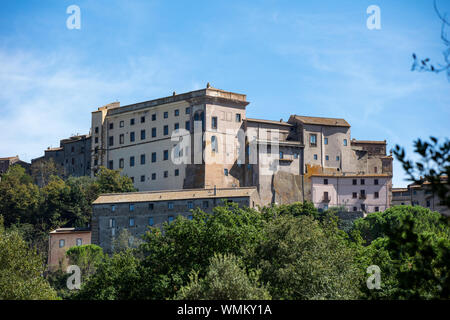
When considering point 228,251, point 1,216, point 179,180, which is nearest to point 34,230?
point 1,216

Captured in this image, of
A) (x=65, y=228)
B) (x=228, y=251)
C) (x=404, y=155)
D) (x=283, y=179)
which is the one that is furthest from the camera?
(x=283, y=179)

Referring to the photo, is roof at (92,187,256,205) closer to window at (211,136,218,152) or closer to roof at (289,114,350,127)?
window at (211,136,218,152)

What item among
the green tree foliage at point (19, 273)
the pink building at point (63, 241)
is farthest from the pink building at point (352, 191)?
the green tree foliage at point (19, 273)

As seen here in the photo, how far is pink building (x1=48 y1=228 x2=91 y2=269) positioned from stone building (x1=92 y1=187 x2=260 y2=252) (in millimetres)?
3088

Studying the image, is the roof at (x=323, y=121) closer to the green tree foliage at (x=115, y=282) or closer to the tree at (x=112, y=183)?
the tree at (x=112, y=183)

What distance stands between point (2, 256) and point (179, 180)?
4228cm

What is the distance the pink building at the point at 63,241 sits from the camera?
73.9 m

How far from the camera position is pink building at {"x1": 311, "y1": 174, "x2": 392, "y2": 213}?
8256 centimetres

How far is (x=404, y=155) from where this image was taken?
47.0 feet

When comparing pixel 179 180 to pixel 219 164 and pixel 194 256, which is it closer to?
pixel 219 164

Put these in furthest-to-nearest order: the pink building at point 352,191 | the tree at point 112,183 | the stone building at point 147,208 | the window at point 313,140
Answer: the window at point 313,140
the pink building at point 352,191
the tree at point 112,183
the stone building at point 147,208

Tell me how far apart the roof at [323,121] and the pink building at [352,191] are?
24.9ft

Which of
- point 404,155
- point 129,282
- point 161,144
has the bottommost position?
point 129,282

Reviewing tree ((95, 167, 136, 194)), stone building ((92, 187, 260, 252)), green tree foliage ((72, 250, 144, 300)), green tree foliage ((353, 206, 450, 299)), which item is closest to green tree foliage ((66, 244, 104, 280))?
stone building ((92, 187, 260, 252))
